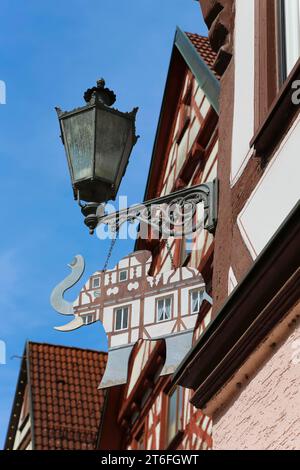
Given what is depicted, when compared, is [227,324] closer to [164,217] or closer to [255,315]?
[255,315]

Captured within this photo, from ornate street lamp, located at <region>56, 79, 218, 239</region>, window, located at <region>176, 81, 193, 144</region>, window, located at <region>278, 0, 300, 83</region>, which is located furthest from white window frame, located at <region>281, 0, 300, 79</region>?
window, located at <region>176, 81, 193, 144</region>

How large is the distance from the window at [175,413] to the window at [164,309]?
21.5 ft

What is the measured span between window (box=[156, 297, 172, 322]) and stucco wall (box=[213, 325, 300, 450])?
2.08 ft

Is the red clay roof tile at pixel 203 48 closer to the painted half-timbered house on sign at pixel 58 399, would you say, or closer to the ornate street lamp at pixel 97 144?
the painted half-timbered house on sign at pixel 58 399

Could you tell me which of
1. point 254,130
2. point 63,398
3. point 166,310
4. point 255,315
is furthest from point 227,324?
point 63,398

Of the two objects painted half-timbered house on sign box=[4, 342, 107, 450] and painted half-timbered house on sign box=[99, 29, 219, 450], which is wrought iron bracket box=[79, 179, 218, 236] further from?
painted half-timbered house on sign box=[4, 342, 107, 450]

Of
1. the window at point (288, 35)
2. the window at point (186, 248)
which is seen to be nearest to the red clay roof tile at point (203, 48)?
the window at point (186, 248)

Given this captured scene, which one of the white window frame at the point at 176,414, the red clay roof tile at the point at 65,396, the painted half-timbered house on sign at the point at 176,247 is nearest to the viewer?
the painted half-timbered house on sign at the point at 176,247

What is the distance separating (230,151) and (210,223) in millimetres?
702

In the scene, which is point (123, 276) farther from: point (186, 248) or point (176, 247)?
point (176, 247)

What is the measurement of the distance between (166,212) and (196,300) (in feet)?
1.45

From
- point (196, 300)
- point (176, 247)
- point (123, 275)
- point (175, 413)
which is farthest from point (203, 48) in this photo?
point (196, 300)

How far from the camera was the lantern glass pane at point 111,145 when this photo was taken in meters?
5.76

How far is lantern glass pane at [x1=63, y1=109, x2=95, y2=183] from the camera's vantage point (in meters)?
5.76
